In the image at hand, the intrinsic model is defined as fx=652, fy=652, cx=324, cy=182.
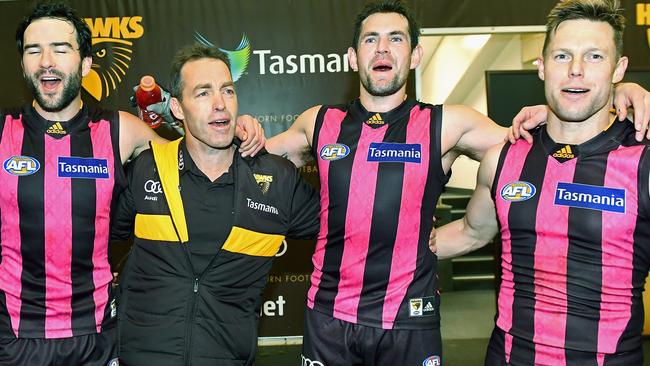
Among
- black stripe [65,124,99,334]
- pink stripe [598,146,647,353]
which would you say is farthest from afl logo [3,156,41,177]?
pink stripe [598,146,647,353]

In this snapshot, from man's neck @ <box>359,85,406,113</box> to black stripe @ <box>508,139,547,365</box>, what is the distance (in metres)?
0.60

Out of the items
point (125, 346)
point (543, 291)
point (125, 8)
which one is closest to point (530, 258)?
point (543, 291)

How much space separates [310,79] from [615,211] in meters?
2.92

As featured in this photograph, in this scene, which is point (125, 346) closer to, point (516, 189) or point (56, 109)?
point (56, 109)

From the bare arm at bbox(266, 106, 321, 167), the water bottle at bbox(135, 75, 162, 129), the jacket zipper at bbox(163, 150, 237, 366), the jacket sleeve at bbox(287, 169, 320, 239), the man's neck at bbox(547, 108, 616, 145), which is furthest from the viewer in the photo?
the water bottle at bbox(135, 75, 162, 129)

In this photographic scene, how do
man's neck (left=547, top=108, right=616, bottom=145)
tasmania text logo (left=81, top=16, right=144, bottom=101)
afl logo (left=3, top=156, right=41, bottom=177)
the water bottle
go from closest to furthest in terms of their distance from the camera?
man's neck (left=547, top=108, right=616, bottom=145) < afl logo (left=3, top=156, right=41, bottom=177) < the water bottle < tasmania text logo (left=81, top=16, right=144, bottom=101)

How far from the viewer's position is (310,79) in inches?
178

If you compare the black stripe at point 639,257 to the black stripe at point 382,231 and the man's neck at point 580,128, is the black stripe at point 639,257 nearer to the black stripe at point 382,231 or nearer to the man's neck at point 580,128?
the man's neck at point 580,128

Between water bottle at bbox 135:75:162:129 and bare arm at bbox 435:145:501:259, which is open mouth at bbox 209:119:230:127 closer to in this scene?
bare arm at bbox 435:145:501:259

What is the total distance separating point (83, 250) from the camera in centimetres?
223

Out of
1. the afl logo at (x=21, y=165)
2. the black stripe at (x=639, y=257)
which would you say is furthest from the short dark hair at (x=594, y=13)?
the afl logo at (x=21, y=165)

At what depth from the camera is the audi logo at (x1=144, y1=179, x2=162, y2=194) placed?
2.23 metres

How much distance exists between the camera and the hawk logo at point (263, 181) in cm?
229

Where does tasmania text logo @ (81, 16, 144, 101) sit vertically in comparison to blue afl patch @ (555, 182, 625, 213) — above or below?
Answer: above
